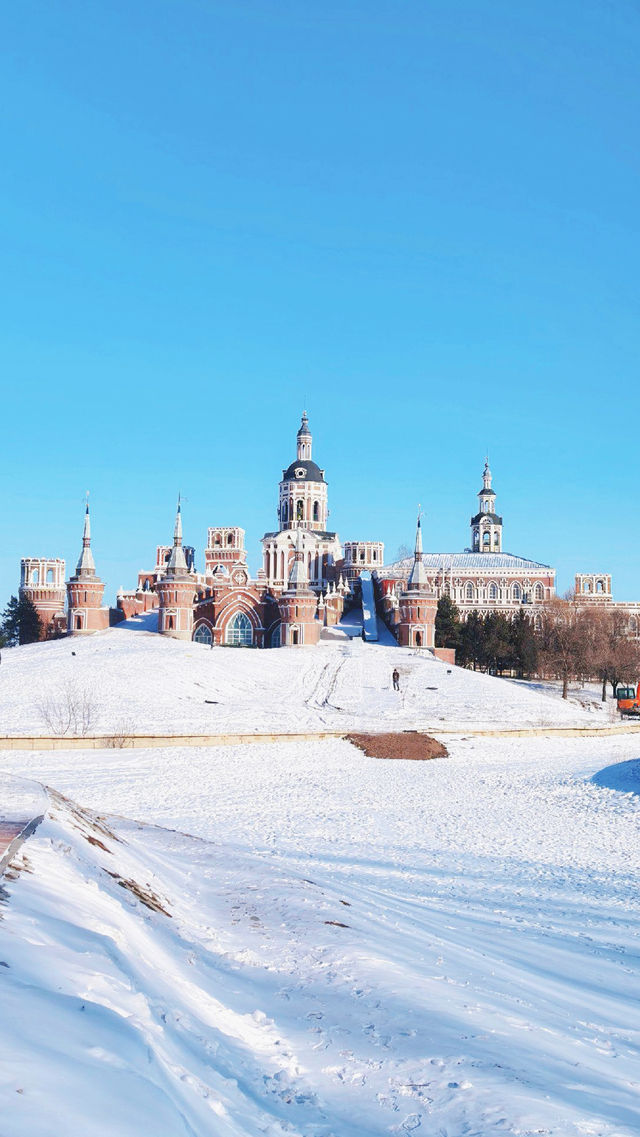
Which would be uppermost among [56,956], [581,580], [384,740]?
[581,580]

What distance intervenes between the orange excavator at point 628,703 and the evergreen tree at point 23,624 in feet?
144

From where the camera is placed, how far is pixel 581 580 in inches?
3450

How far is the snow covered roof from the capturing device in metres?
87.1

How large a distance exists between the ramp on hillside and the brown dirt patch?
29.5 metres

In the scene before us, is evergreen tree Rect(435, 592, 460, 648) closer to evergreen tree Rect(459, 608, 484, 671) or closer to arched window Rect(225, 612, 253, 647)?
evergreen tree Rect(459, 608, 484, 671)

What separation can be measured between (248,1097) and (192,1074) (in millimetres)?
399

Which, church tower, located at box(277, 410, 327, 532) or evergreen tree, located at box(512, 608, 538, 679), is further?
church tower, located at box(277, 410, 327, 532)

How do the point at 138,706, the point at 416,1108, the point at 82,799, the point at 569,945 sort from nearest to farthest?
1. the point at 416,1108
2. the point at 569,945
3. the point at 82,799
4. the point at 138,706

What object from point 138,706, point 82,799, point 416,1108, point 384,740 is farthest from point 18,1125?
point 138,706

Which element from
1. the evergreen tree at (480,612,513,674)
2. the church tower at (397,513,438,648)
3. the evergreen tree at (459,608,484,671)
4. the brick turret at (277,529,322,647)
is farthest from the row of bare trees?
the brick turret at (277,529,322,647)

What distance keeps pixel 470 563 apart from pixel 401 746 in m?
58.3

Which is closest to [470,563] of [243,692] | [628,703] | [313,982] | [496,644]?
[496,644]

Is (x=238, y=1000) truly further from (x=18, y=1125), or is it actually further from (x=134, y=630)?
(x=134, y=630)

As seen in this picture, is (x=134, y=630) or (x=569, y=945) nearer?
(x=569, y=945)
